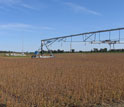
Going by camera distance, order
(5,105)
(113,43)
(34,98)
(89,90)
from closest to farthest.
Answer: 1. (5,105)
2. (34,98)
3. (89,90)
4. (113,43)

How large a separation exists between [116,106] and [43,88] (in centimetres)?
350

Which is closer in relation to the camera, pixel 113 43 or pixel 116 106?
pixel 116 106

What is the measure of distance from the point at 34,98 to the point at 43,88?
1.77 meters

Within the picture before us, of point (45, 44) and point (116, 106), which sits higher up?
point (45, 44)

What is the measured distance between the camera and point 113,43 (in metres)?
23.5

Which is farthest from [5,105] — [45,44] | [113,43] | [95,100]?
[45,44]

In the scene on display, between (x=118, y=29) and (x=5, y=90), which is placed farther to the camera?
(x=118, y=29)

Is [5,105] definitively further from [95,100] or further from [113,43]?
[113,43]

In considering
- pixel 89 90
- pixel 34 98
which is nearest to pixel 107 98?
pixel 89 90

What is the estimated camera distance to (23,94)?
6.98 metres

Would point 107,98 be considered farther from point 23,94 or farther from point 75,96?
point 23,94

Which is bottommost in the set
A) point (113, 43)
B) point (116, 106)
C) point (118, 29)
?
point (116, 106)

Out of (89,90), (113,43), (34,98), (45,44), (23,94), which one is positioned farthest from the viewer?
(45,44)

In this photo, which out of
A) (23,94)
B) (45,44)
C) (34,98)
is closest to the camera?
(34,98)
